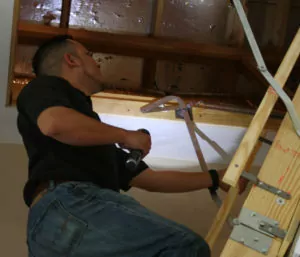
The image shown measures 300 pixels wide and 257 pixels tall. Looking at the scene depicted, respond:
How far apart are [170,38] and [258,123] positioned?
7.65 feet

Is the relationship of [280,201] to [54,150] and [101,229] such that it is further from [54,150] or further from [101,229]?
[54,150]

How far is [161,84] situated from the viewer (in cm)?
360

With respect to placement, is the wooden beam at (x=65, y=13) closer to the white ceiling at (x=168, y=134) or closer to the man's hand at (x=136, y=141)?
the white ceiling at (x=168, y=134)

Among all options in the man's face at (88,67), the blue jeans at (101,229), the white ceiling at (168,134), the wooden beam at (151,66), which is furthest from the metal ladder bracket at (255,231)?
the wooden beam at (151,66)

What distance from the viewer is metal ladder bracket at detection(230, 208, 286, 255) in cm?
117

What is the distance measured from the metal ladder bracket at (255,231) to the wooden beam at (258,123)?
0.08m

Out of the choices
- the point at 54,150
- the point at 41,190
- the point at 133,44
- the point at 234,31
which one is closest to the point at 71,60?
the point at 54,150

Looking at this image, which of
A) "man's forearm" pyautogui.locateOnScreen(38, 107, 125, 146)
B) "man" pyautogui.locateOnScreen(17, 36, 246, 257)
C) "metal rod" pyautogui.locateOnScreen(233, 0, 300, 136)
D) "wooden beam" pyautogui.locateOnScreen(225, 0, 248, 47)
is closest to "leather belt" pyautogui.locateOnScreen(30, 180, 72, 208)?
"man" pyautogui.locateOnScreen(17, 36, 246, 257)

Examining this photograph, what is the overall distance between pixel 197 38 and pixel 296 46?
2374 millimetres

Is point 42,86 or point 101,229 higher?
point 42,86

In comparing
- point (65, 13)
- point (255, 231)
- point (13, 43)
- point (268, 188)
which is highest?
point (65, 13)

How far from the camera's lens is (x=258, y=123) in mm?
1179

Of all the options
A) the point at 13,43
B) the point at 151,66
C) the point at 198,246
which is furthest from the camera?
the point at 151,66

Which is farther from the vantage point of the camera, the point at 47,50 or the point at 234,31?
the point at 234,31
